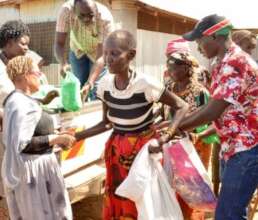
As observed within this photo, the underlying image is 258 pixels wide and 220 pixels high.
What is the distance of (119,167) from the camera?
2.90 m

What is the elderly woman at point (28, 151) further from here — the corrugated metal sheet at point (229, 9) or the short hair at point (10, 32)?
the corrugated metal sheet at point (229, 9)

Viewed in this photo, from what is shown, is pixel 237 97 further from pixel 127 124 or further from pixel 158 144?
pixel 127 124

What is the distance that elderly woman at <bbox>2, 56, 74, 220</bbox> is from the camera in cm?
271

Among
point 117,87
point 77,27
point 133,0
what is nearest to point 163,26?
point 133,0

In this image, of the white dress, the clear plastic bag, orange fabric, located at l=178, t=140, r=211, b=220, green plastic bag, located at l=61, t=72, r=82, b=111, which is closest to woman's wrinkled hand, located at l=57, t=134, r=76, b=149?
the white dress

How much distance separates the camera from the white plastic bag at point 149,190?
2.60m

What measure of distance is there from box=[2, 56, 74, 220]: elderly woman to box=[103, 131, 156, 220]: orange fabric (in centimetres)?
30

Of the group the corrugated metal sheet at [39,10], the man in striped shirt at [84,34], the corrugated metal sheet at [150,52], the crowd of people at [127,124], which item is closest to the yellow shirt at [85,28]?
the man in striped shirt at [84,34]

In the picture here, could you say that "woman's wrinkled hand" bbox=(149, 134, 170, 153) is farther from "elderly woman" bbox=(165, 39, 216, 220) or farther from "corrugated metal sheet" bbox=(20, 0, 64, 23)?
"corrugated metal sheet" bbox=(20, 0, 64, 23)

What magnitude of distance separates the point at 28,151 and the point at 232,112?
1319 millimetres

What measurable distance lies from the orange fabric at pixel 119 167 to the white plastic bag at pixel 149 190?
6.0 inches

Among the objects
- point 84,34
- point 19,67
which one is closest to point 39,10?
point 84,34

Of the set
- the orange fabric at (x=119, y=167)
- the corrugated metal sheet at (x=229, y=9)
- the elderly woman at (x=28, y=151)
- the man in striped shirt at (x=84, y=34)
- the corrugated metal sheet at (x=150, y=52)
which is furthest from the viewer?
the corrugated metal sheet at (x=229, y=9)

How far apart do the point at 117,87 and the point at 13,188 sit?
946mm
